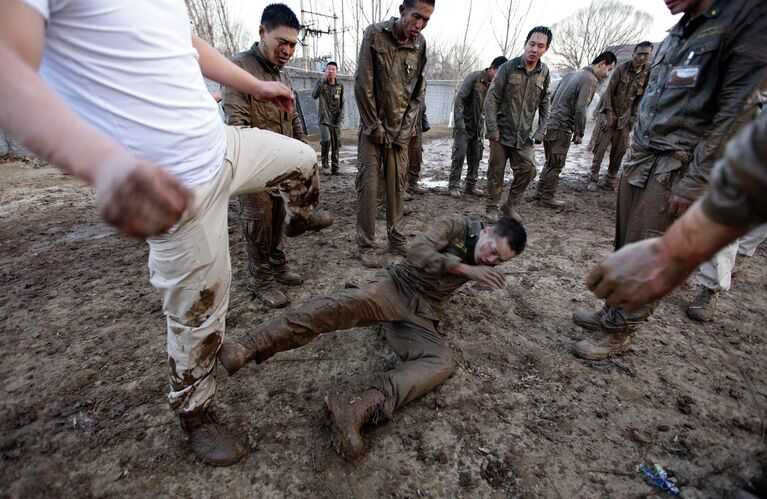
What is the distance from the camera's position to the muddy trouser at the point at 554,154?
521 cm

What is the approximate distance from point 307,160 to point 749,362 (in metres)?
3.05

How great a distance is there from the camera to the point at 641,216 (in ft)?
7.27

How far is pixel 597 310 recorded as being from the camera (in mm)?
2873

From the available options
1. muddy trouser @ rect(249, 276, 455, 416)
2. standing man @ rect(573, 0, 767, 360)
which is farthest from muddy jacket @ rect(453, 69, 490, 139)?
muddy trouser @ rect(249, 276, 455, 416)

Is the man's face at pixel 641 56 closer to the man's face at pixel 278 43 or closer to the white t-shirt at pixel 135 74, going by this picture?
the man's face at pixel 278 43

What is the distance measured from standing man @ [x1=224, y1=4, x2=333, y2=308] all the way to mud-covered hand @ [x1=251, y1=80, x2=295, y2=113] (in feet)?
3.00

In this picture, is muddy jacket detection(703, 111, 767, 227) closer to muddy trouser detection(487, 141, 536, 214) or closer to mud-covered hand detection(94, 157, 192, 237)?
mud-covered hand detection(94, 157, 192, 237)

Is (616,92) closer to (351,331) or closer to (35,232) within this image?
(351,331)

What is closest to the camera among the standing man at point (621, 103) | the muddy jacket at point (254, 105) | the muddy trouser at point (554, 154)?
the muddy jacket at point (254, 105)

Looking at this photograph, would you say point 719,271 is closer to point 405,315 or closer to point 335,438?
point 405,315

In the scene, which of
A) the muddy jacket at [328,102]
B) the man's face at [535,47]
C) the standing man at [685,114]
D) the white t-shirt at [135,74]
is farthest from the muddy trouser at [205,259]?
the muddy jacket at [328,102]

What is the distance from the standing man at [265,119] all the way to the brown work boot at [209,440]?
3.97 feet

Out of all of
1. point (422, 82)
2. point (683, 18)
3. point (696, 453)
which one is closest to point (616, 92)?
point (422, 82)

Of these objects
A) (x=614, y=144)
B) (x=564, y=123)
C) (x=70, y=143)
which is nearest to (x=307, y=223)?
(x=70, y=143)
